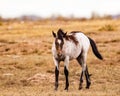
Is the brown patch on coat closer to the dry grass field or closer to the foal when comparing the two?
the foal

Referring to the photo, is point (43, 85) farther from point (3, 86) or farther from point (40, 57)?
point (40, 57)

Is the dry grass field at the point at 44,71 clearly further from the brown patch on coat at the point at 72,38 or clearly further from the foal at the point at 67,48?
the brown patch on coat at the point at 72,38

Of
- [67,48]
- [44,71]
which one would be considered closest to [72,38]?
[67,48]

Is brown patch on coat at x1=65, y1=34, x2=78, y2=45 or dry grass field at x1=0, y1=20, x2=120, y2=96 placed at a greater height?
brown patch on coat at x1=65, y1=34, x2=78, y2=45

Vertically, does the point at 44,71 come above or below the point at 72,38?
below

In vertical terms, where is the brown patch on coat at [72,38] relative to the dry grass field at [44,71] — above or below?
above

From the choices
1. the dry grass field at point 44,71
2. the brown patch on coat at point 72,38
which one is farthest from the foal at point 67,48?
the dry grass field at point 44,71

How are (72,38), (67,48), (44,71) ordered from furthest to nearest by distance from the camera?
(44,71) < (72,38) < (67,48)

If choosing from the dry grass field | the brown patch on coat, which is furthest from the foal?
the dry grass field

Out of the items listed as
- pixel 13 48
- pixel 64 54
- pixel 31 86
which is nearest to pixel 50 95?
pixel 64 54

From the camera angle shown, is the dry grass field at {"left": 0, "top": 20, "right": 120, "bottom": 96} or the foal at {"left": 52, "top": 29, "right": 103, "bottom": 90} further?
the dry grass field at {"left": 0, "top": 20, "right": 120, "bottom": 96}

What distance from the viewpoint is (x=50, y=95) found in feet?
50.6

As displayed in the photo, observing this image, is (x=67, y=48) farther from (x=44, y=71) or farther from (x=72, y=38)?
(x=44, y=71)

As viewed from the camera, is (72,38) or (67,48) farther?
(72,38)
